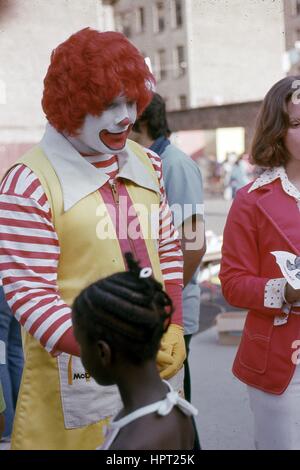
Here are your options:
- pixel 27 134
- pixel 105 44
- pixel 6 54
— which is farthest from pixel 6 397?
pixel 27 134

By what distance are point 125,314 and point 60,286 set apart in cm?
46

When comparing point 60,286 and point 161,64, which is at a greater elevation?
point 60,286

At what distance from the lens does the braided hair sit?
4.42ft

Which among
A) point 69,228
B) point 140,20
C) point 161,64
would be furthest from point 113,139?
point 161,64

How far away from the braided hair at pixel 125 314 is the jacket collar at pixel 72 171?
396 millimetres

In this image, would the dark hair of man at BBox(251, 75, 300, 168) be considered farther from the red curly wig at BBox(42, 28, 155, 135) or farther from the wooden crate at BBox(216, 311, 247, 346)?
the wooden crate at BBox(216, 311, 247, 346)

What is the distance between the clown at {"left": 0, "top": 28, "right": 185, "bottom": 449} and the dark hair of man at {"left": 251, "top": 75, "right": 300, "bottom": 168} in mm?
469

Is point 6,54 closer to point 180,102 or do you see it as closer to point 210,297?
point 210,297

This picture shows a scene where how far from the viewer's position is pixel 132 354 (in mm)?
1360

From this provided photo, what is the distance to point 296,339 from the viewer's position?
80.1 inches

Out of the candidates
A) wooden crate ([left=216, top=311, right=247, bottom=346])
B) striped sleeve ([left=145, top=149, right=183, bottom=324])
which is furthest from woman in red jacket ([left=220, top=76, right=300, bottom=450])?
wooden crate ([left=216, top=311, right=247, bottom=346])

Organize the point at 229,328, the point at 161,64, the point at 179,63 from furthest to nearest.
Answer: the point at 179,63 < the point at 161,64 < the point at 229,328

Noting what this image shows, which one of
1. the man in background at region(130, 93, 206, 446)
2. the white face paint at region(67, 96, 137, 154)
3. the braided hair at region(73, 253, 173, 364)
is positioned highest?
the white face paint at region(67, 96, 137, 154)

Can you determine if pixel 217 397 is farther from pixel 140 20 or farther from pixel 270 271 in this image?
pixel 140 20
